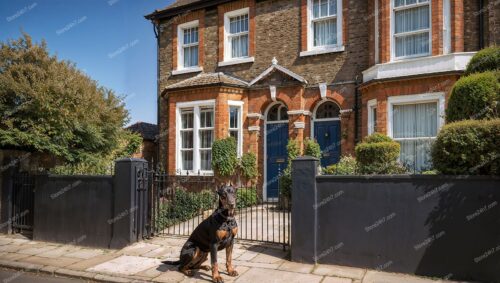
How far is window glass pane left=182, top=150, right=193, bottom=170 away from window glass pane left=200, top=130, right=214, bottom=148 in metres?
0.65

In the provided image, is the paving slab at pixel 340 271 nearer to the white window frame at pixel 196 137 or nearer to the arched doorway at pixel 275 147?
the arched doorway at pixel 275 147

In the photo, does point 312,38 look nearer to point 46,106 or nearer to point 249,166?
point 249,166

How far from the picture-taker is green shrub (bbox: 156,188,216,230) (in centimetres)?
969

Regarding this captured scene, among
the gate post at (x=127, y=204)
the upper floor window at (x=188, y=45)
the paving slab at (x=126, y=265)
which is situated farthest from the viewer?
the upper floor window at (x=188, y=45)

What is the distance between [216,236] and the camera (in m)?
5.45

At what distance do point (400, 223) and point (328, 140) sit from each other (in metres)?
6.69

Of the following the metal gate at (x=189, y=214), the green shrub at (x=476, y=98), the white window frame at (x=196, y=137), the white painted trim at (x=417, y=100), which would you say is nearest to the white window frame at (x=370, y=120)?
the white painted trim at (x=417, y=100)

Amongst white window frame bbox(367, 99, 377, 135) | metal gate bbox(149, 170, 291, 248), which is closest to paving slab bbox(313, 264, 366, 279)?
metal gate bbox(149, 170, 291, 248)

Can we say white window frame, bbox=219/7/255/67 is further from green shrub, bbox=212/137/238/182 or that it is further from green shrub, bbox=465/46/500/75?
green shrub, bbox=465/46/500/75

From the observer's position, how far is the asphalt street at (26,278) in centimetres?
610

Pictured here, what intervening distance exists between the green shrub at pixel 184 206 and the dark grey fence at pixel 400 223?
13.9ft

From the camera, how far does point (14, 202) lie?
9.35m

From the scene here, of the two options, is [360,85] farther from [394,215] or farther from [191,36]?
[191,36]

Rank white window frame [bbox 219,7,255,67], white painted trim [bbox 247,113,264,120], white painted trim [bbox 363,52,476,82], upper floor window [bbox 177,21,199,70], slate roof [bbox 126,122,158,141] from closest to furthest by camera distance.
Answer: white painted trim [bbox 363,52,476,82] → white painted trim [bbox 247,113,264,120] → white window frame [bbox 219,7,255,67] → upper floor window [bbox 177,21,199,70] → slate roof [bbox 126,122,158,141]
